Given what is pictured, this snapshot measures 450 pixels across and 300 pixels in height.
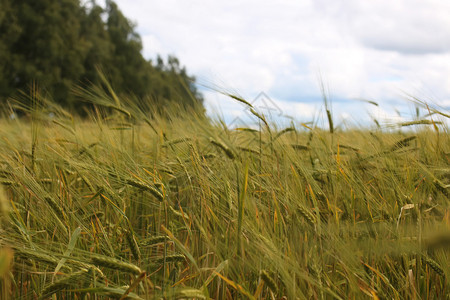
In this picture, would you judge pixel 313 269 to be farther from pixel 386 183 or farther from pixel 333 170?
pixel 386 183

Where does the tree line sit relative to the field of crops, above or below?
above

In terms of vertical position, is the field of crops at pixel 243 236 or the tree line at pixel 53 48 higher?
the tree line at pixel 53 48

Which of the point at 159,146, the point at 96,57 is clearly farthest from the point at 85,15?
the point at 159,146

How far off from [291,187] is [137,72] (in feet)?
82.8

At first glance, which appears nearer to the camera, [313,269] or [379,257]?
[313,269]

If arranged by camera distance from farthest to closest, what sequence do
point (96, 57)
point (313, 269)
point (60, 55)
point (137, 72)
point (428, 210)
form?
point (137, 72)
point (96, 57)
point (60, 55)
point (428, 210)
point (313, 269)

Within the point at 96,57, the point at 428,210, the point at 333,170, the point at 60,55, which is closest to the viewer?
the point at 428,210

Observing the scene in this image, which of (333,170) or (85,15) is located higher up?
(85,15)

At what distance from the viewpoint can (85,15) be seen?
22.4m

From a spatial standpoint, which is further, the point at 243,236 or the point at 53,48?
the point at 53,48

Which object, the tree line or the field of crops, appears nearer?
A: the field of crops

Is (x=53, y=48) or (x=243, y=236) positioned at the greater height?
(x=53, y=48)

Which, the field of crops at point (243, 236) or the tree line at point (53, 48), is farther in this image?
the tree line at point (53, 48)

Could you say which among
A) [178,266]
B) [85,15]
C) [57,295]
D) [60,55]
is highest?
[85,15]
